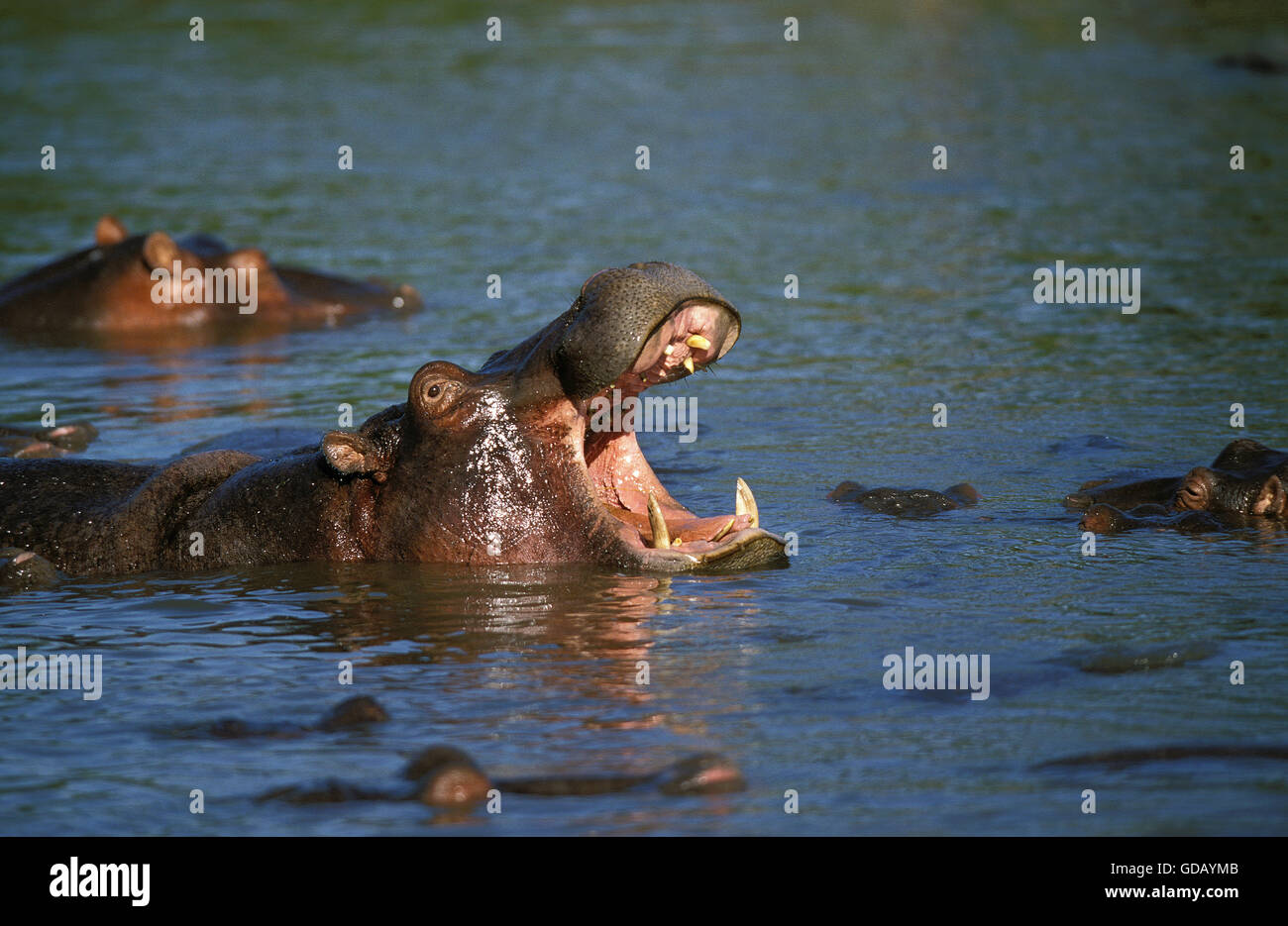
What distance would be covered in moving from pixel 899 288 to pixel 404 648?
744 centimetres

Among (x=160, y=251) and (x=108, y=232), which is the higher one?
(x=108, y=232)

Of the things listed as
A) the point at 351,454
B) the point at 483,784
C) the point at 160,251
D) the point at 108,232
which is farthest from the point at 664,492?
the point at 108,232

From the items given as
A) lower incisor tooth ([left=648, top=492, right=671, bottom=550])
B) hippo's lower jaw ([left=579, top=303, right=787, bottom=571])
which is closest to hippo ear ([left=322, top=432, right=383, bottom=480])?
hippo's lower jaw ([left=579, top=303, right=787, bottom=571])

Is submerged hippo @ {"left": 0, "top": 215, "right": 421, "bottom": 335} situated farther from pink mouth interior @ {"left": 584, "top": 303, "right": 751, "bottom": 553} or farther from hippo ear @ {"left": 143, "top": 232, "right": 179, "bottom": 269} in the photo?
pink mouth interior @ {"left": 584, "top": 303, "right": 751, "bottom": 553}

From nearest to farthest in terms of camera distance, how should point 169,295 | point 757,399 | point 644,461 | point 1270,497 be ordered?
point 644,461 → point 1270,497 → point 757,399 → point 169,295

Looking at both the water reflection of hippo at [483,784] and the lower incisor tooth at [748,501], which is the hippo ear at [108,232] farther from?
the water reflection of hippo at [483,784]

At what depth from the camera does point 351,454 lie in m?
6.57

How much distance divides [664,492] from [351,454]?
3.82ft

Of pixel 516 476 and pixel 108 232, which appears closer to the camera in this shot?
pixel 516 476

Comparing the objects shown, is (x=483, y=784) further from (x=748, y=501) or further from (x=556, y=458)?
(x=748, y=501)

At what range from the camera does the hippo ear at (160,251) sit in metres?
12.7

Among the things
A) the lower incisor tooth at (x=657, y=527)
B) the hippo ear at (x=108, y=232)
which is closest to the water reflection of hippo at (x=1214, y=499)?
the lower incisor tooth at (x=657, y=527)

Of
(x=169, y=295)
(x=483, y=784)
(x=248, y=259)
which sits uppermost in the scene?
(x=248, y=259)
